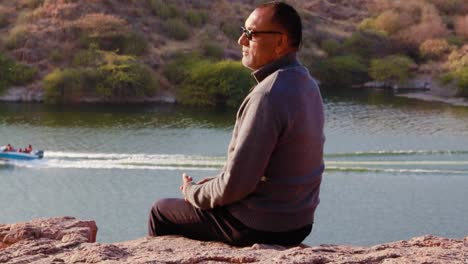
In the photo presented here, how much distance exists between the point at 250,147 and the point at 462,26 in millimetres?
47264

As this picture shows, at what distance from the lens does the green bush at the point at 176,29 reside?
42.1 metres

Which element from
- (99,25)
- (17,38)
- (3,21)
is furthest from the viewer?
(3,21)

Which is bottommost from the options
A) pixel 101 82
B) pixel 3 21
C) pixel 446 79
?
pixel 446 79

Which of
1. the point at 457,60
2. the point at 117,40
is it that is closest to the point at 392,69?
the point at 457,60

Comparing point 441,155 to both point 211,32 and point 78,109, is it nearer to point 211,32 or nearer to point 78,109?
point 78,109

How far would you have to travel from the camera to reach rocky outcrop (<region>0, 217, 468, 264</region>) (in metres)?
2.97

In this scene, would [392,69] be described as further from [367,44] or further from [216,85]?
[216,85]

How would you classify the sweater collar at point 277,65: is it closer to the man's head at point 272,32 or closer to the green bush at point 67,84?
the man's head at point 272,32

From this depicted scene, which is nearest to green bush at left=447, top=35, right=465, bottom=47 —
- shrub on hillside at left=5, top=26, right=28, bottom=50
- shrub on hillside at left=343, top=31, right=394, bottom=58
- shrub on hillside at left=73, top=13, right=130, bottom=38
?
shrub on hillside at left=343, top=31, right=394, bottom=58

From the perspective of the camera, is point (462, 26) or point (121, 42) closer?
point (121, 42)

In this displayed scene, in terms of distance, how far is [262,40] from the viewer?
11.4ft

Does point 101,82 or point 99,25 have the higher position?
point 99,25

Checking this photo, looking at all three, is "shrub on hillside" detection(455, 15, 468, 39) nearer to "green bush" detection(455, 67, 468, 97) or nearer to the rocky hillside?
the rocky hillside

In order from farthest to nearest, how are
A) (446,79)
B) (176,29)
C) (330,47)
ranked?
1. (330,47)
2. (176,29)
3. (446,79)
